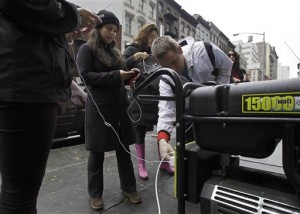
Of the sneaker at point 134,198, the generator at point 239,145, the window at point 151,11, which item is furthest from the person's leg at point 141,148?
the window at point 151,11

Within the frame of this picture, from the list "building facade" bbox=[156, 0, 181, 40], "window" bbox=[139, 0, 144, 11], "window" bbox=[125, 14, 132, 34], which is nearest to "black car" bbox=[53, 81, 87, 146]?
"window" bbox=[125, 14, 132, 34]

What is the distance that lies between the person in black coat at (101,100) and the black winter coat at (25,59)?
109cm

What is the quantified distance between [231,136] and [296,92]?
32cm

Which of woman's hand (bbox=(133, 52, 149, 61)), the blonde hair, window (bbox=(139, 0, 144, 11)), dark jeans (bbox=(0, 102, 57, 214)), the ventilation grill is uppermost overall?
window (bbox=(139, 0, 144, 11))

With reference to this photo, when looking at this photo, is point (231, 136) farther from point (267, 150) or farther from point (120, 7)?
point (120, 7)

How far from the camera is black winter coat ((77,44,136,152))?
2326 mm

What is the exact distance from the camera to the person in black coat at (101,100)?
7.70 feet

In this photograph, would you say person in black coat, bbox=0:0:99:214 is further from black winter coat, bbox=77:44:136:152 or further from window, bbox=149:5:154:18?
window, bbox=149:5:154:18

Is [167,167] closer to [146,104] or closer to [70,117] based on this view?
[146,104]

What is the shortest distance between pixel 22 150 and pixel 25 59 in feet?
1.24

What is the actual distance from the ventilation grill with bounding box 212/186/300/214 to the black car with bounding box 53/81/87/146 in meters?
4.10

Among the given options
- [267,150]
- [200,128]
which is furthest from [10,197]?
[267,150]

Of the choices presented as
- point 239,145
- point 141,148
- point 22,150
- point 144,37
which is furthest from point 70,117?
point 239,145

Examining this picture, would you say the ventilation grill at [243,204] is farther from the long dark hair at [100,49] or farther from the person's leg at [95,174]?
the long dark hair at [100,49]
